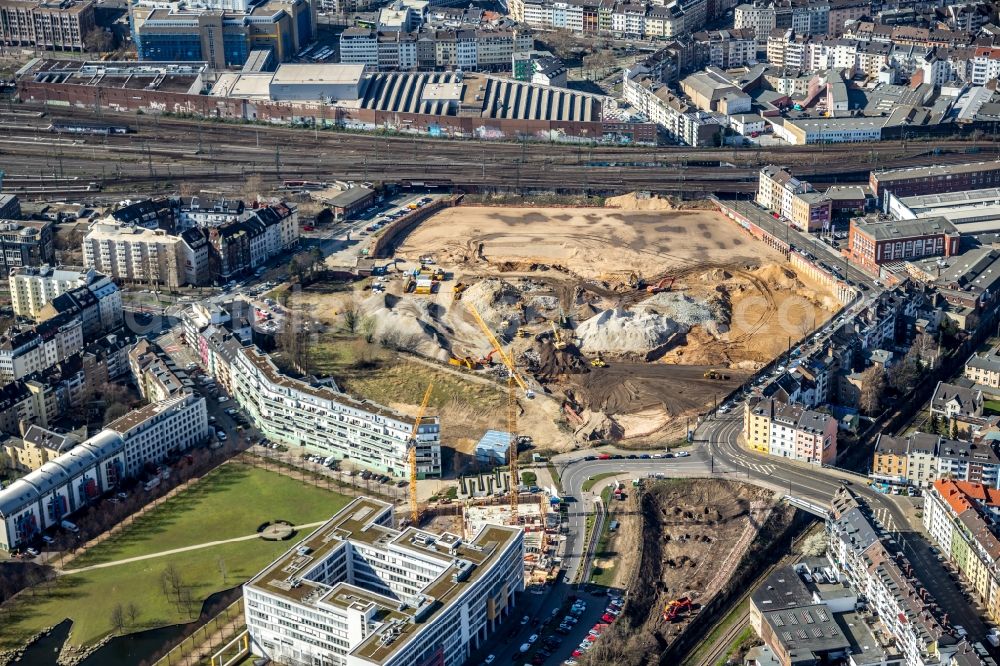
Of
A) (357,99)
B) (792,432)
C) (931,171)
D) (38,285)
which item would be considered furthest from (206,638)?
(357,99)

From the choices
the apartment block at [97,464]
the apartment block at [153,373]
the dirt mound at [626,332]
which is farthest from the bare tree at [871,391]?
the apartment block at [153,373]

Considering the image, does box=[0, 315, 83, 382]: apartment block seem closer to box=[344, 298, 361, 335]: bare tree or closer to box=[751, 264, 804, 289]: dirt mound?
box=[344, 298, 361, 335]: bare tree

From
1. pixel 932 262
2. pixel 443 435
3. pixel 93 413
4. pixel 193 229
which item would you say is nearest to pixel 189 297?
pixel 193 229

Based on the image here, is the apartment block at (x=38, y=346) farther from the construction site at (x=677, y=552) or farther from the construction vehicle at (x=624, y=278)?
the construction site at (x=677, y=552)

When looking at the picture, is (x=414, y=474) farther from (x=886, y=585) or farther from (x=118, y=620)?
(x=886, y=585)

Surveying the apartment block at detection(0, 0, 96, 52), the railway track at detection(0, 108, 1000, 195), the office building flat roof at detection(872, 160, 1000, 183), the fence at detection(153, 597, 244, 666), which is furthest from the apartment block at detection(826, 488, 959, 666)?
the apartment block at detection(0, 0, 96, 52)

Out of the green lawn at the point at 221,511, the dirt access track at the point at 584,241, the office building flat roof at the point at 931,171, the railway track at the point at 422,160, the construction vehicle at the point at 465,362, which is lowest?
the green lawn at the point at 221,511
